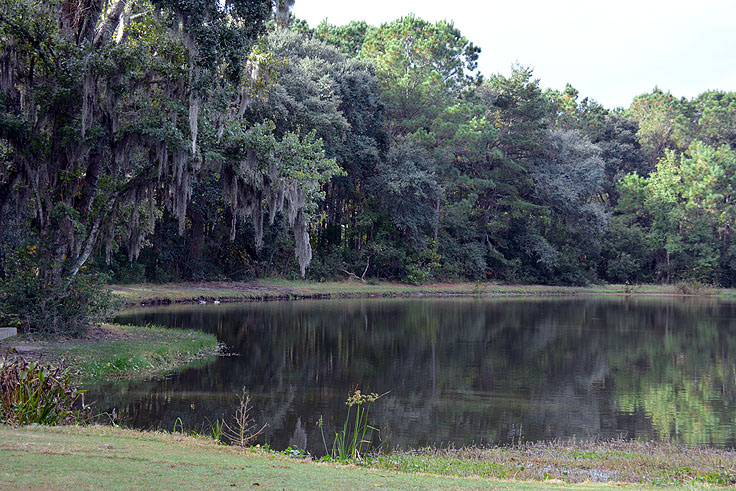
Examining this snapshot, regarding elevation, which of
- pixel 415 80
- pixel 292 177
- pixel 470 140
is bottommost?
pixel 292 177

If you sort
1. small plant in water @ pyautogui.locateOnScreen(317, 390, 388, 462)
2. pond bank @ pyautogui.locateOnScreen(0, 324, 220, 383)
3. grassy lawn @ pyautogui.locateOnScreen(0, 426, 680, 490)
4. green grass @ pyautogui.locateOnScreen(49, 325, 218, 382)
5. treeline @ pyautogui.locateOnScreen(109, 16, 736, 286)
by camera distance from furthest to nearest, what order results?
treeline @ pyautogui.locateOnScreen(109, 16, 736, 286) < green grass @ pyautogui.locateOnScreen(49, 325, 218, 382) < pond bank @ pyautogui.locateOnScreen(0, 324, 220, 383) < small plant in water @ pyautogui.locateOnScreen(317, 390, 388, 462) < grassy lawn @ pyautogui.locateOnScreen(0, 426, 680, 490)

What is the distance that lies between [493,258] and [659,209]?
18882 mm

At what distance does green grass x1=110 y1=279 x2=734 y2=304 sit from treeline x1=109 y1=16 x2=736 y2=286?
5.16 ft

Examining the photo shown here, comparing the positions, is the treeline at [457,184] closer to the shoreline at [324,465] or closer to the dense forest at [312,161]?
the dense forest at [312,161]

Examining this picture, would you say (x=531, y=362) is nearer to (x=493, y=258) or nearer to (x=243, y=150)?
(x=243, y=150)

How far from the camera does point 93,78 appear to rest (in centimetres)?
1630

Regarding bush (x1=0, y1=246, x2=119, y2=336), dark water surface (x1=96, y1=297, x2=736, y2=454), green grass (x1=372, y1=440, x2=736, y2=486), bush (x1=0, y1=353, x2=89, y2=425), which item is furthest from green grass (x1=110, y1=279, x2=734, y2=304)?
green grass (x1=372, y1=440, x2=736, y2=486)

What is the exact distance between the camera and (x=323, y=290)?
4456cm

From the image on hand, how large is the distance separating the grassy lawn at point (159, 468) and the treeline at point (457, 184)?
103ft

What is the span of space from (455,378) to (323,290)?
28.0m

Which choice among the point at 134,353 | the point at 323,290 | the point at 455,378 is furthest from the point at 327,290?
the point at 134,353

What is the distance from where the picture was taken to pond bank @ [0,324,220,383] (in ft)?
47.6

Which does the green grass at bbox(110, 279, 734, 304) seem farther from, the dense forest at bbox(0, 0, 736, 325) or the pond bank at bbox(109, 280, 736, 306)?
the dense forest at bbox(0, 0, 736, 325)

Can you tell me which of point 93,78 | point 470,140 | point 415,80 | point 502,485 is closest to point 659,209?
point 470,140
